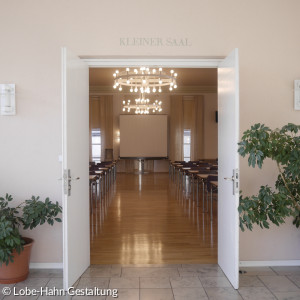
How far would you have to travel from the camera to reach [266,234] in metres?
4.41

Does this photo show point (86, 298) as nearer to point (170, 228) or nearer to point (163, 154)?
point (170, 228)

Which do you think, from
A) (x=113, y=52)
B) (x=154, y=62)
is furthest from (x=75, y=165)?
(x=154, y=62)

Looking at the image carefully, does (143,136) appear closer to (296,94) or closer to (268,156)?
(296,94)

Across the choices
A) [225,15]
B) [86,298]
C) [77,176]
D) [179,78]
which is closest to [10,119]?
[77,176]

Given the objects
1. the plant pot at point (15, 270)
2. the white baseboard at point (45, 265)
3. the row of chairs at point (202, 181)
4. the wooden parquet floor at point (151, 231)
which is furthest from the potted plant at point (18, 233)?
the row of chairs at point (202, 181)

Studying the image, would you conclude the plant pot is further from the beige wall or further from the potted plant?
the beige wall

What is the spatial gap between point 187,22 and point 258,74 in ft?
3.43

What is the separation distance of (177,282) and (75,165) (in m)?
1.63

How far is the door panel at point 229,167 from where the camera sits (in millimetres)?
3586

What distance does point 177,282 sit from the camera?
384cm

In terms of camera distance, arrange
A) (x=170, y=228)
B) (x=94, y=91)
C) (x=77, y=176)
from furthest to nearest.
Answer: (x=94, y=91) → (x=170, y=228) → (x=77, y=176)

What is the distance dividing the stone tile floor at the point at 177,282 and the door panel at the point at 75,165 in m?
0.28

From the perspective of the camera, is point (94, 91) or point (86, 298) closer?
point (86, 298)

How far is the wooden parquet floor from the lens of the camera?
4.73 m
